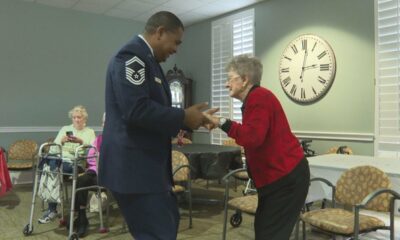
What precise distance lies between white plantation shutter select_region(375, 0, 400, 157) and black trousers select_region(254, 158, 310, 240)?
10.1 ft

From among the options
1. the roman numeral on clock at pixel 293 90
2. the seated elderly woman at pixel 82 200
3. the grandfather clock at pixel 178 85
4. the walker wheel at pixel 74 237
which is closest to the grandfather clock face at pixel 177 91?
the grandfather clock at pixel 178 85

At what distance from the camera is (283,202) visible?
1.88m

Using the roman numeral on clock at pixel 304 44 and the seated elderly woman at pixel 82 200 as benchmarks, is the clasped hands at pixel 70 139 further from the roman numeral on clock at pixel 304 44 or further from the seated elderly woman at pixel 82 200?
the roman numeral on clock at pixel 304 44

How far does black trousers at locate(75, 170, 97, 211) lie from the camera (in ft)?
11.6

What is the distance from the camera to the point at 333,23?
5.00 m

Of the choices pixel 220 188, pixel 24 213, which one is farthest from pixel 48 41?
pixel 220 188

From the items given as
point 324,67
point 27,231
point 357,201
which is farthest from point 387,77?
point 27,231

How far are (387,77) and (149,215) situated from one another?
4117 mm

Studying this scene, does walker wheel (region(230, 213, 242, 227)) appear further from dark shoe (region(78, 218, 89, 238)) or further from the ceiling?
the ceiling

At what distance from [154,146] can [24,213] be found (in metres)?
3.74

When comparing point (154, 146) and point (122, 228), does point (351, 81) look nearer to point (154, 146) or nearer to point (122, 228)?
point (122, 228)

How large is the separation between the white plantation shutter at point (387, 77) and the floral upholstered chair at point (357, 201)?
2107 millimetres

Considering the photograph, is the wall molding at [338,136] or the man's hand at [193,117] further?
the wall molding at [338,136]

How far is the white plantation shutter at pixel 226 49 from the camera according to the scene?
634 cm
